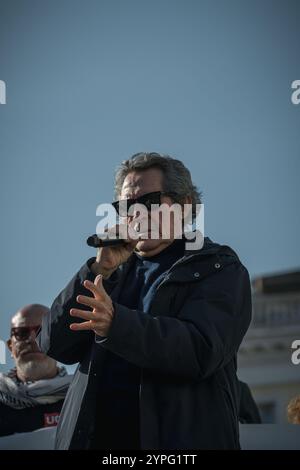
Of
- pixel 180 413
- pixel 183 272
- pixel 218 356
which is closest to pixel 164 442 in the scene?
pixel 180 413

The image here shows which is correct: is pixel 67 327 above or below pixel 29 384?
above

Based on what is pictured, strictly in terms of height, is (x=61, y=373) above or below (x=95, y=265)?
below

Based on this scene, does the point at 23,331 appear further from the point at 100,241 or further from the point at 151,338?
the point at 151,338

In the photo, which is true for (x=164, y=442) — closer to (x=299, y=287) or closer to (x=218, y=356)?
(x=218, y=356)

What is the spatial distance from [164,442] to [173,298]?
0.57 metres

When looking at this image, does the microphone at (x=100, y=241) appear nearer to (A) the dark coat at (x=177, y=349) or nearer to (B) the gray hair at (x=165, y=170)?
(A) the dark coat at (x=177, y=349)

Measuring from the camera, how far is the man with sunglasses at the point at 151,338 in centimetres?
398

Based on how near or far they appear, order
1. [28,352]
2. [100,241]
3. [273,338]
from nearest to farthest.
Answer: [100,241]
[28,352]
[273,338]

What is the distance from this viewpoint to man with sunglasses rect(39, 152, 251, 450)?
3.98 meters

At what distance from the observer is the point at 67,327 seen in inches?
171

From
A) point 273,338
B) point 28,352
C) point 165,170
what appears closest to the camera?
point 165,170

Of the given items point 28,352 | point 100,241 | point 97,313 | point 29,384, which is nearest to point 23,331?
point 28,352

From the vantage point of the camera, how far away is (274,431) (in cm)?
450

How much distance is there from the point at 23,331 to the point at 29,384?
1.11 ft
